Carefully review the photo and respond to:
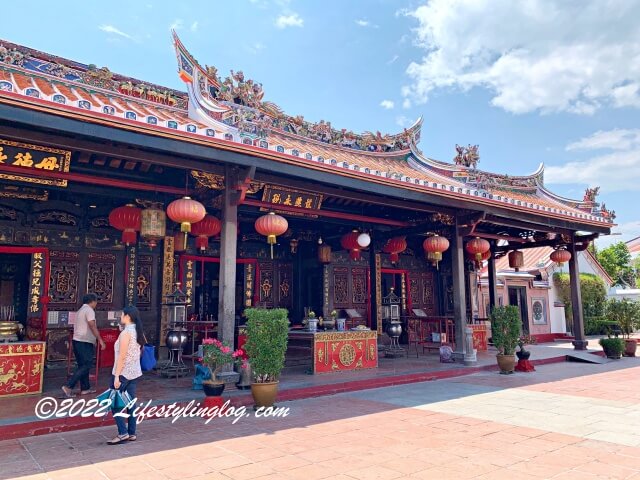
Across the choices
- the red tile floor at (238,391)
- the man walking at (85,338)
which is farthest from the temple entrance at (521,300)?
the man walking at (85,338)

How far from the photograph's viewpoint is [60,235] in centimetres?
837

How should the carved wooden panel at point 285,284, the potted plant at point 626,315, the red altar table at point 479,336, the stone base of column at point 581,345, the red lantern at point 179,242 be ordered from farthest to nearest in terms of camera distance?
the potted plant at point 626,315 → the stone base of column at point 581,345 → the red altar table at point 479,336 → the carved wooden panel at point 285,284 → the red lantern at point 179,242

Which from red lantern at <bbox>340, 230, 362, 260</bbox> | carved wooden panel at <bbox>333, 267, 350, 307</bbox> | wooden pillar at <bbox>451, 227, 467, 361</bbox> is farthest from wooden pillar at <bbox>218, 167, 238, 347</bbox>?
carved wooden panel at <bbox>333, 267, 350, 307</bbox>

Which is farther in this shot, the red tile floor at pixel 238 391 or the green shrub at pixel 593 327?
the green shrub at pixel 593 327

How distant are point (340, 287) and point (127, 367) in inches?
324

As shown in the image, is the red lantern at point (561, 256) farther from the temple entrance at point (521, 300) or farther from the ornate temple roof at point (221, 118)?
the temple entrance at point (521, 300)

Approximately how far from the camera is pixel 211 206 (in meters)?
7.73

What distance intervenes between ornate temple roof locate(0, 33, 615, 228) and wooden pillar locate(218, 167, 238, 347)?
2.47 ft

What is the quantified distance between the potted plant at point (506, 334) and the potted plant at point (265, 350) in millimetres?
5072

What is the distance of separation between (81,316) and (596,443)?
19.9 feet

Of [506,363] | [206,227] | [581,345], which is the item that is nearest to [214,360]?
[206,227]

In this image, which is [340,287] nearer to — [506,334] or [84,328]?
[506,334]

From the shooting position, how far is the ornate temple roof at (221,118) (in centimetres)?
529

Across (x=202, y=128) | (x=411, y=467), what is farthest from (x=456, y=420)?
(x=202, y=128)
